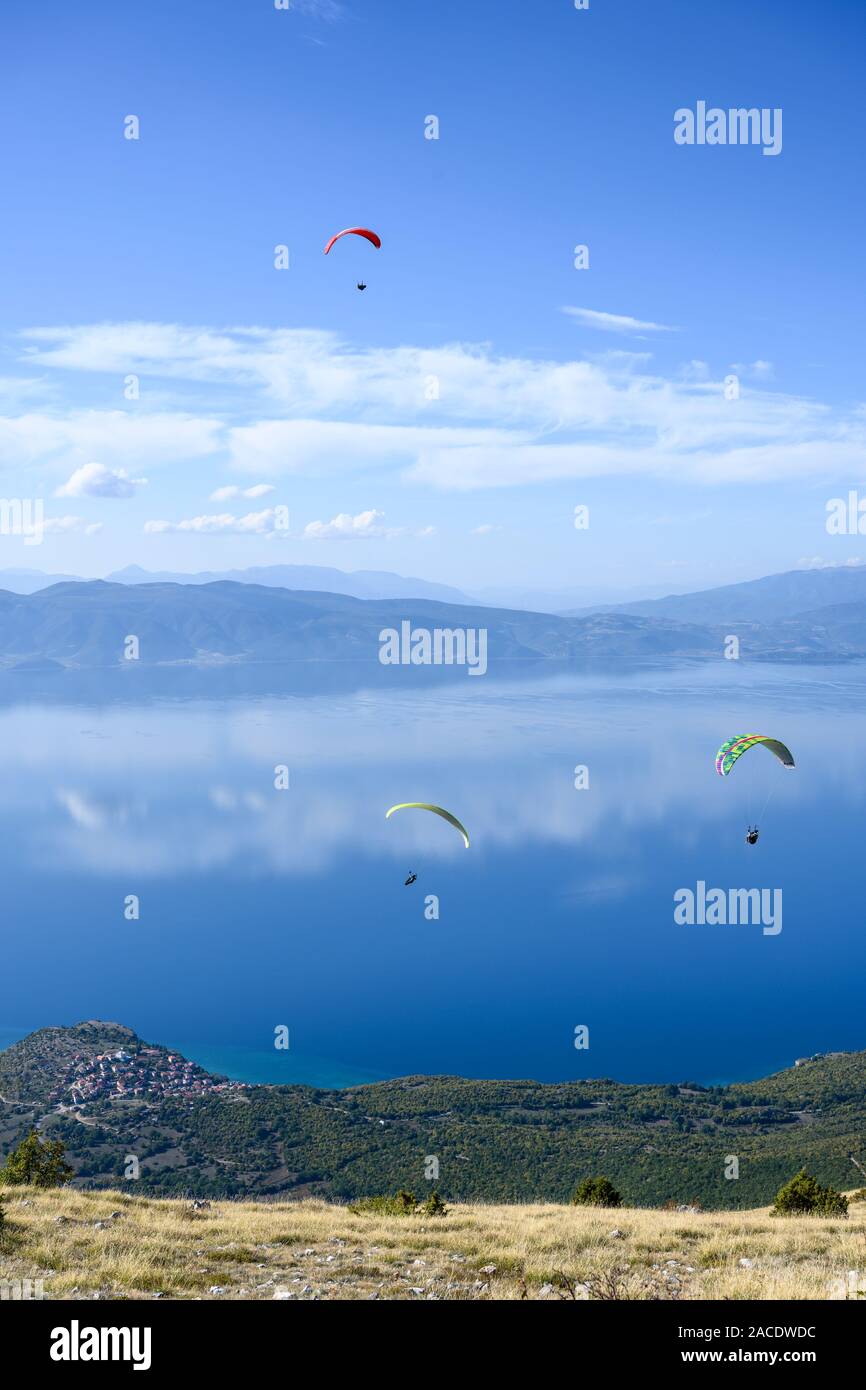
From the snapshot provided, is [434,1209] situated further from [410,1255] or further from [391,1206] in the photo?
[410,1255]

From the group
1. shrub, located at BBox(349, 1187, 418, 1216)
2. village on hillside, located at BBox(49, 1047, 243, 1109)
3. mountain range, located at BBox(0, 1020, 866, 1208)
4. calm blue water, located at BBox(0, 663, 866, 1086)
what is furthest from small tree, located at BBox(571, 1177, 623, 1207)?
calm blue water, located at BBox(0, 663, 866, 1086)

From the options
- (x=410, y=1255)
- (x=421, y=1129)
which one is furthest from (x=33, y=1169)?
(x=421, y=1129)

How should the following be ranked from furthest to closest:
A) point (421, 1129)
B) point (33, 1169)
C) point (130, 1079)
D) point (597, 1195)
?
point (130, 1079) < point (421, 1129) < point (33, 1169) < point (597, 1195)

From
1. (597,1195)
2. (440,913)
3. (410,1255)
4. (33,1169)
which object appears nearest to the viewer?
(410,1255)

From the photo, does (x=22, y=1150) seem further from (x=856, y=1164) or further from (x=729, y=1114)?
(x=729, y=1114)

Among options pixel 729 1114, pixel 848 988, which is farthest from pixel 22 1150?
pixel 848 988
